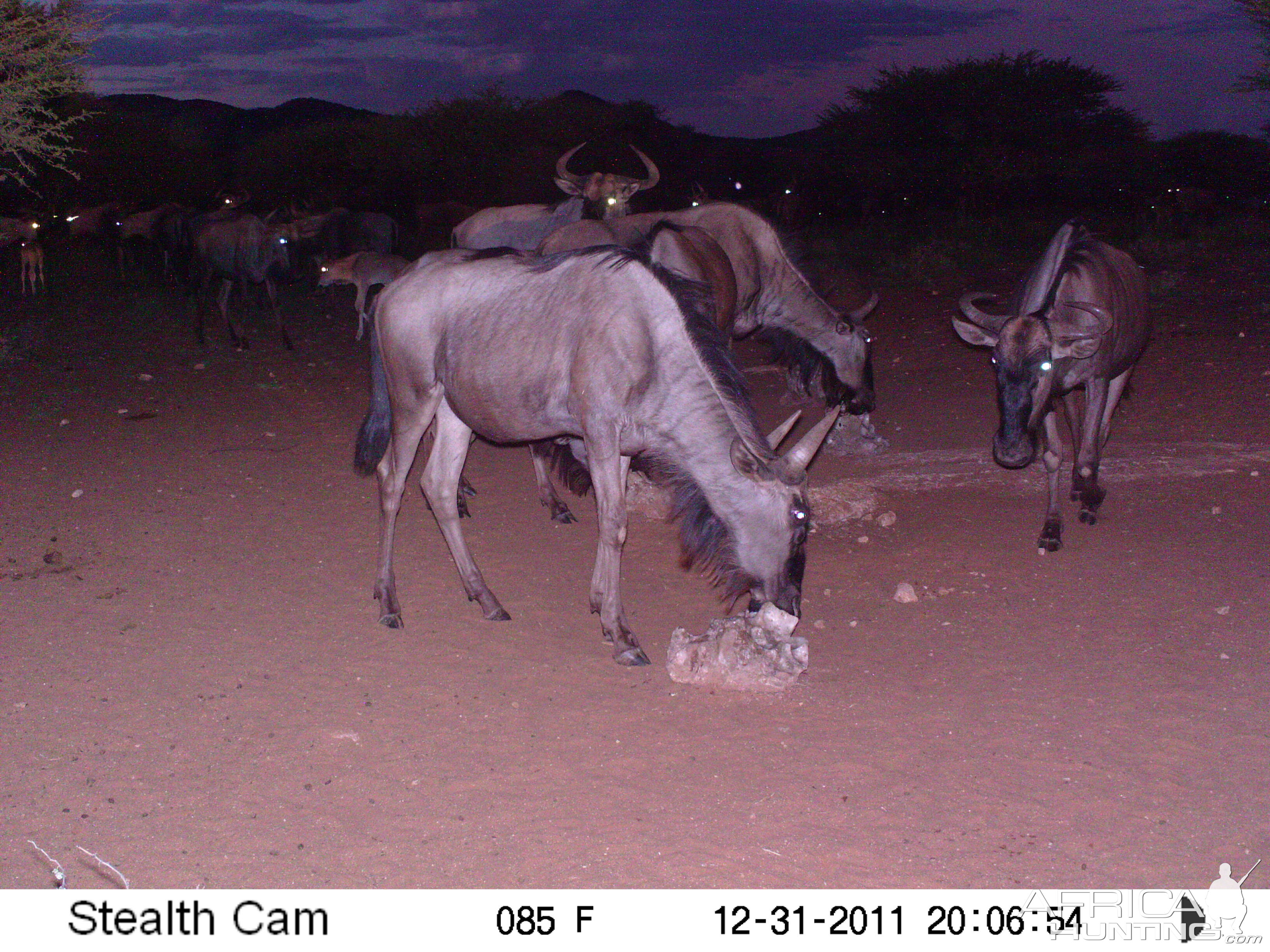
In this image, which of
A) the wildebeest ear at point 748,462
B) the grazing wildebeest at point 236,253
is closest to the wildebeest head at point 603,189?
the grazing wildebeest at point 236,253

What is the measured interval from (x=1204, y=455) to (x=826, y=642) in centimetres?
429

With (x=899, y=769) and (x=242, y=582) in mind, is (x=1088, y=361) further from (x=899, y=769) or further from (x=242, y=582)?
(x=242, y=582)

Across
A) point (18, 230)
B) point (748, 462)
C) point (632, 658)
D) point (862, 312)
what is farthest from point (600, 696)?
point (18, 230)

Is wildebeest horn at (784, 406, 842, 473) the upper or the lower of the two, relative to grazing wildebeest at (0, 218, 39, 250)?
upper

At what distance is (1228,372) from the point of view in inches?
399

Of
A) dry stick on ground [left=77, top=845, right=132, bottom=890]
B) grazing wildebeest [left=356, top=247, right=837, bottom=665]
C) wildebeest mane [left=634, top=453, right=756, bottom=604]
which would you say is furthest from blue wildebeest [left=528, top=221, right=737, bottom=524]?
dry stick on ground [left=77, top=845, right=132, bottom=890]

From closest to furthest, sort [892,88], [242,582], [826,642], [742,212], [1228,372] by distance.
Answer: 1. [826,642]
2. [242,582]
3. [742,212]
4. [1228,372]
5. [892,88]

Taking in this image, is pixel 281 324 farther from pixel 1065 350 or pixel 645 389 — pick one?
pixel 1065 350

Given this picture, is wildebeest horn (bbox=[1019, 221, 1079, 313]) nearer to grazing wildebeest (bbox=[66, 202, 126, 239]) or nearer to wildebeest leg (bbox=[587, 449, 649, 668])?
wildebeest leg (bbox=[587, 449, 649, 668])

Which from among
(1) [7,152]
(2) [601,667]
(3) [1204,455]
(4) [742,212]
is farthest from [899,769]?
(1) [7,152]

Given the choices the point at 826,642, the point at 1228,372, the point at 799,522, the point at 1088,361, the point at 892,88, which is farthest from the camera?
the point at 892,88

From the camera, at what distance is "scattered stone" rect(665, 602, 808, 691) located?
15.2 ft

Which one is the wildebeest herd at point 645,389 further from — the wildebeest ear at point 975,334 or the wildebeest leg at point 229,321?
the wildebeest leg at point 229,321

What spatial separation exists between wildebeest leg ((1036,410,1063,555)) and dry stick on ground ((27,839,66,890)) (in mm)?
5055
